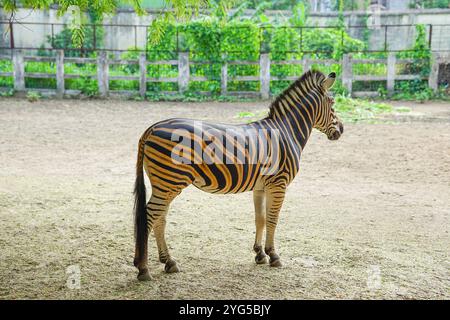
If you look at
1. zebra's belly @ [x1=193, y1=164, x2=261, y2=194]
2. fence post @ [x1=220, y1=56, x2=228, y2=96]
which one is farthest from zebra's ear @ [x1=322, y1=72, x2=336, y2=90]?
fence post @ [x1=220, y1=56, x2=228, y2=96]

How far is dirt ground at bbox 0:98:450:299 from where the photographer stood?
459 centimetres

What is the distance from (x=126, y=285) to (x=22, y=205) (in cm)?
302

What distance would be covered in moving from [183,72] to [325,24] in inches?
390

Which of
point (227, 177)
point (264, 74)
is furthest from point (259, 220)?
point (264, 74)

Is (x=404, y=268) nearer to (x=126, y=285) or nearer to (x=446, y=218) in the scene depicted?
(x=446, y=218)

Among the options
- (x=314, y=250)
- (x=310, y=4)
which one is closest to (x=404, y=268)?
(x=314, y=250)

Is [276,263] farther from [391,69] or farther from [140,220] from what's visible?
[391,69]

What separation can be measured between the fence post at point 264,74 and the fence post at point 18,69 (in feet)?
24.0

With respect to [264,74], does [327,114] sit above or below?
below

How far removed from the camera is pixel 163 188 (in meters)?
4.54

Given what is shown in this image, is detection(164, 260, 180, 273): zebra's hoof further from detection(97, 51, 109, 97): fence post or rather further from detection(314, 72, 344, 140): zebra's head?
detection(97, 51, 109, 97): fence post

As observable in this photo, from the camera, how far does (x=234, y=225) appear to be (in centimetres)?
639

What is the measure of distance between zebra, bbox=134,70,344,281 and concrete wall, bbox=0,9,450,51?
17643mm

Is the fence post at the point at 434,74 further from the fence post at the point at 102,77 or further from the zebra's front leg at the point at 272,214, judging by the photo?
the zebra's front leg at the point at 272,214
